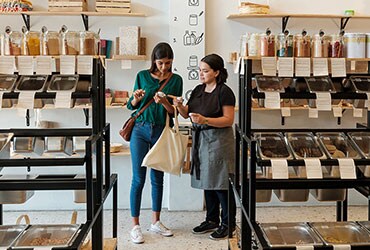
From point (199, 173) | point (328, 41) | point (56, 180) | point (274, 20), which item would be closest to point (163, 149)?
point (199, 173)

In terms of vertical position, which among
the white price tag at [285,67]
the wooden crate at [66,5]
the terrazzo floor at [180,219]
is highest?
the wooden crate at [66,5]

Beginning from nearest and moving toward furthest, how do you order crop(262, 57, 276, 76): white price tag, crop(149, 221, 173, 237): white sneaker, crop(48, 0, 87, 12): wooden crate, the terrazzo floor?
1. crop(262, 57, 276, 76): white price tag
2. the terrazzo floor
3. crop(149, 221, 173, 237): white sneaker
4. crop(48, 0, 87, 12): wooden crate

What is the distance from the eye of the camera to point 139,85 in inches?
132

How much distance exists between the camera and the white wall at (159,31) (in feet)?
13.6

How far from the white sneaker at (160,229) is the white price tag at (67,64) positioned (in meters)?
1.87

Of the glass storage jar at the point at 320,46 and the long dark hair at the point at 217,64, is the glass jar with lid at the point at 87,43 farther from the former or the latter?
the long dark hair at the point at 217,64

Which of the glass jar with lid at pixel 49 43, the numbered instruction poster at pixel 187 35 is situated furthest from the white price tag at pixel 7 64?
the numbered instruction poster at pixel 187 35

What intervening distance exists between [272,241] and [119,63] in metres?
2.61

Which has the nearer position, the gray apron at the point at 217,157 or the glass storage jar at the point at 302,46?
the glass storage jar at the point at 302,46

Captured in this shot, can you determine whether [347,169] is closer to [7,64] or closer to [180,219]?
[7,64]

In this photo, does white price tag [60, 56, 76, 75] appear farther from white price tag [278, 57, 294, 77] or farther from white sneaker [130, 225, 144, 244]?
white sneaker [130, 225, 144, 244]

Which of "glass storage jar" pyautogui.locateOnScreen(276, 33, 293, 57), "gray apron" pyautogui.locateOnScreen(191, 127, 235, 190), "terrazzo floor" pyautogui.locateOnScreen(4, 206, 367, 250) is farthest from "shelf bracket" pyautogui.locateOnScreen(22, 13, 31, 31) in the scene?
"glass storage jar" pyautogui.locateOnScreen(276, 33, 293, 57)

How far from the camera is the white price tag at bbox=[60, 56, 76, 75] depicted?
2.07m

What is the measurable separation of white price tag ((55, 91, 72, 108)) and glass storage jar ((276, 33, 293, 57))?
1002mm
